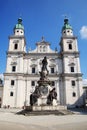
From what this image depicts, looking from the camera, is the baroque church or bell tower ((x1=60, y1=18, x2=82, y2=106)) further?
bell tower ((x1=60, y1=18, x2=82, y2=106))

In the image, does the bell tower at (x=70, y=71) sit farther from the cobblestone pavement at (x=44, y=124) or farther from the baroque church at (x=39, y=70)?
the cobblestone pavement at (x=44, y=124)

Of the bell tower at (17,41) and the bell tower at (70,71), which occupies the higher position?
the bell tower at (17,41)

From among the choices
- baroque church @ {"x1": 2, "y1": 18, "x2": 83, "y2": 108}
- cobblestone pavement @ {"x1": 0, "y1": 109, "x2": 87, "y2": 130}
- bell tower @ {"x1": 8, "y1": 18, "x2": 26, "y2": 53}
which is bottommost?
cobblestone pavement @ {"x1": 0, "y1": 109, "x2": 87, "y2": 130}

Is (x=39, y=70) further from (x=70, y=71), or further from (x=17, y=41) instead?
(x=17, y=41)

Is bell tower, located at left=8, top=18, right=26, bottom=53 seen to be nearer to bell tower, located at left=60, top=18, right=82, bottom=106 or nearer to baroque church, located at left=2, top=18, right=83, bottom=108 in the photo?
baroque church, located at left=2, top=18, right=83, bottom=108

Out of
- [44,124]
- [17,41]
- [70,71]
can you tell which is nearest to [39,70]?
[70,71]

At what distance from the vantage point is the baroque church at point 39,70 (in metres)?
39.4

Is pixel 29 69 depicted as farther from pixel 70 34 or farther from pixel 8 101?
pixel 70 34

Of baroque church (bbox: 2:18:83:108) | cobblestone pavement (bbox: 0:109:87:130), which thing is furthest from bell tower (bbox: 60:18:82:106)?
cobblestone pavement (bbox: 0:109:87:130)

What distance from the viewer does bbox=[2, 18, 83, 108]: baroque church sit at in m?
39.4

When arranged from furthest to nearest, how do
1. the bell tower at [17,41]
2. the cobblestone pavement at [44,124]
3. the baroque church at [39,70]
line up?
1. the bell tower at [17,41]
2. the baroque church at [39,70]
3. the cobblestone pavement at [44,124]

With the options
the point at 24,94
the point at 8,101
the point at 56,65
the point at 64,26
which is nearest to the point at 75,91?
the point at 56,65

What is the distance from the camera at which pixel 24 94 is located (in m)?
40.4

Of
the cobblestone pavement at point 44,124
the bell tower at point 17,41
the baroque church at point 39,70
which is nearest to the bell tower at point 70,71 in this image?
the baroque church at point 39,70
